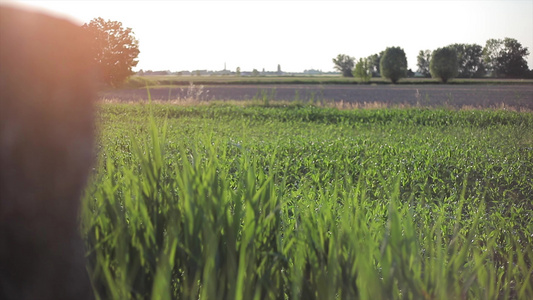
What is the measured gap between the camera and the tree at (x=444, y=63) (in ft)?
226

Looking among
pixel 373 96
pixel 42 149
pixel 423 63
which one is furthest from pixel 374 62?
pixel 42 149

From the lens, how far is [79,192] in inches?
67.1

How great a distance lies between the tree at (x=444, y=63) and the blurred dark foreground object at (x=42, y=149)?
72448mm

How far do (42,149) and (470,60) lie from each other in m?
94.2

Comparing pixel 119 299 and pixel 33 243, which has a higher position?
pixel 33 243

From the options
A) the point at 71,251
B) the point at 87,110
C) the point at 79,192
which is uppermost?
the point at 87,110

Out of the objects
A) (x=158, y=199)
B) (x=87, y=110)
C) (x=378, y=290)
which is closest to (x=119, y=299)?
(x=158, y=199)

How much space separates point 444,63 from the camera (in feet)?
227

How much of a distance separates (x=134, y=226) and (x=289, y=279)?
2.50ft

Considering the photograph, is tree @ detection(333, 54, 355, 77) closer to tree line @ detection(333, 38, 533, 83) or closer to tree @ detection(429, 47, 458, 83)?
tree line @ detection(333, 38, 533, 83)

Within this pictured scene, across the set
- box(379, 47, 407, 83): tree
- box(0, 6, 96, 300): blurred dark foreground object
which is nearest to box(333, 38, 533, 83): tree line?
box(379, 47, 407, 83): tree

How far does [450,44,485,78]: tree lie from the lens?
84.4m

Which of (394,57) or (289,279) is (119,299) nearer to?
(289,279)

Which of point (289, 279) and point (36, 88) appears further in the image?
point (289, 279)
